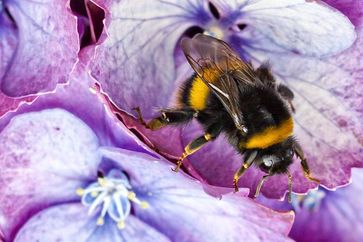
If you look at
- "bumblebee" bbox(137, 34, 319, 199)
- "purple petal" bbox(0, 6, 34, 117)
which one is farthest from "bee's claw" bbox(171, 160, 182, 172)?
"purple petal" bbox(0, 6, 34, 117)

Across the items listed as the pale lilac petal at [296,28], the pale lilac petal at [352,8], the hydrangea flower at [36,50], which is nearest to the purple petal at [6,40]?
the hydrangea flower at [36,50]

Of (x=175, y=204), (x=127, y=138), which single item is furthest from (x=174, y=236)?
(x=127, y=138)

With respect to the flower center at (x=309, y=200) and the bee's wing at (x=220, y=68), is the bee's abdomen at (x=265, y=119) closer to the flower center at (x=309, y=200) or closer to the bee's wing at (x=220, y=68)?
the bee's wing at (x=220, y=68)

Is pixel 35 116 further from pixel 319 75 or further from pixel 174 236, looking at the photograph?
pixel 319 75

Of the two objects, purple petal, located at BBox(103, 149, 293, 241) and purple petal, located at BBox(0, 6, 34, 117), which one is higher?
purple petal, located at BBox(0, 6, 34, 117)

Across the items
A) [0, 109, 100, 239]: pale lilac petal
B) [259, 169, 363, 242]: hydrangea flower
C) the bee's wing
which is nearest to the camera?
the bee's wing

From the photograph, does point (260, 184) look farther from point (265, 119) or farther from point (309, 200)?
point (309, 200)

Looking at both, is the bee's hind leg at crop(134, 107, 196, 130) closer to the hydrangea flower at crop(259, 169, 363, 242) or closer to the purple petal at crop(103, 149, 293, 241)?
the purple petal at crop(103, 149, 293, 241)

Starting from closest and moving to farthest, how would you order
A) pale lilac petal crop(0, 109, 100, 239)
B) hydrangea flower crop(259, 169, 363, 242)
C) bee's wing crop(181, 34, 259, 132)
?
1. bee's wing crop(181, 34, 259, 132)
2. pale lilac petal crop(0, 109, 100, 239)
3. hydrangea flower crop(259, 169, 363, 242)
